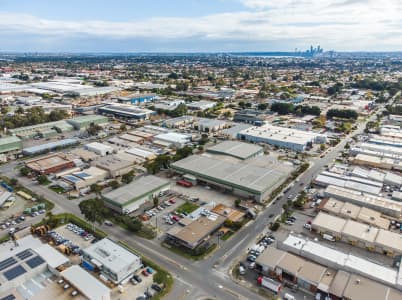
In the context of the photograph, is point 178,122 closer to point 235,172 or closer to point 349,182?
point 235,172

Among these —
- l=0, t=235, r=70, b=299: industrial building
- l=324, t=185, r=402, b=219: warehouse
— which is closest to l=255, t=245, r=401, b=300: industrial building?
l=324, t=185, r=402, b=219: warehouse

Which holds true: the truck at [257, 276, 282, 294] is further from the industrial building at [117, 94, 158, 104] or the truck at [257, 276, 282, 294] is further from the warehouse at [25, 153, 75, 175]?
the industrial building at [117, 94, 158, 104]

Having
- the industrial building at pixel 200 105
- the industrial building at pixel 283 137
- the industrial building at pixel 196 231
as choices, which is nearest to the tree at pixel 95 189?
the industrial building at pixel 196 231

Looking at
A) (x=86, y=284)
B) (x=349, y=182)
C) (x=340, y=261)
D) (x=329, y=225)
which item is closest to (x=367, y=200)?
(x=349, y=182)

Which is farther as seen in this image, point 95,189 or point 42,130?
point 42,130

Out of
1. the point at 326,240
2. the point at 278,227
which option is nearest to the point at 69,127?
the point at 278,227

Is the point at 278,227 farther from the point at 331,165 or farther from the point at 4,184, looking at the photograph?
the point at 4,184
